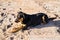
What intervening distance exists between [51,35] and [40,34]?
0.29 meters

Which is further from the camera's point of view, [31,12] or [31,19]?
[31,12]

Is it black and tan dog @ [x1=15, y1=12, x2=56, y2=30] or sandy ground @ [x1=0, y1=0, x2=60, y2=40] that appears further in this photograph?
black and tan dog @ [x1=15, y1=12, x2=56, y2=30]

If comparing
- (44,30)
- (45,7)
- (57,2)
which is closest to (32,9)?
(45,7)

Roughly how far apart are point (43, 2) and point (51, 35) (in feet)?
8.60

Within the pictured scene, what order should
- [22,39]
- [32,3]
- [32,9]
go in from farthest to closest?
[32,3]
[32,9]
[22,39]

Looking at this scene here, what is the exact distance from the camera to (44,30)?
6539mm

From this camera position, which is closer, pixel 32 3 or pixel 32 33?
pixel 32 33

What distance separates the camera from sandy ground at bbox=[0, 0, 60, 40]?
20.8ft

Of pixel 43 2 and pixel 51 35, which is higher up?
pixel 43 2

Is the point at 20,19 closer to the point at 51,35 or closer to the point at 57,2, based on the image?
the point at 51,35

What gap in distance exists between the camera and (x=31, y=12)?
25.4ft

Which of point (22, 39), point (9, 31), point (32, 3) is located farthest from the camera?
point (32, 3)

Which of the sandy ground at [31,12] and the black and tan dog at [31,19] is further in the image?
the black and tan dog at [31,19]

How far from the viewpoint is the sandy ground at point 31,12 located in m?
6.35
